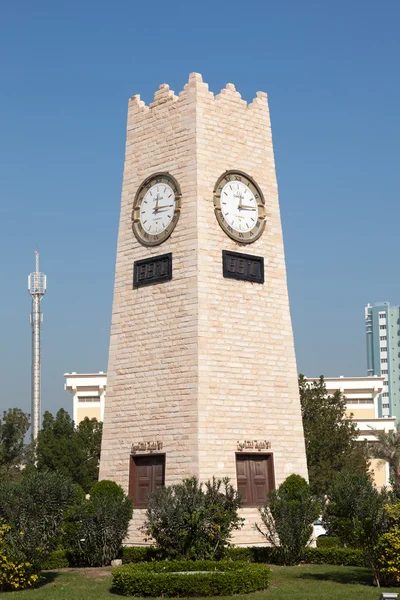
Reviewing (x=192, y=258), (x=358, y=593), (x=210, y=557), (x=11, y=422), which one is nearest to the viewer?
(x=358, y=593)

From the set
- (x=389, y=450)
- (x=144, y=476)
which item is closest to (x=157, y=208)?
(x=144, y=476)

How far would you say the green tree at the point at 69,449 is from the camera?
45.4 metres

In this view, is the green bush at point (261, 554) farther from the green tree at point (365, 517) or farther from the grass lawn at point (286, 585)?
the green tree at point (365, 517)

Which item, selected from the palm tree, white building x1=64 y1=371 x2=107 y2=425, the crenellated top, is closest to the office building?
white building x1=64 y1=371 x2=107 y2=425

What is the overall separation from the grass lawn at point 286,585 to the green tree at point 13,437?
23.7 metres

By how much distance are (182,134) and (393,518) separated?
13859 millimetres

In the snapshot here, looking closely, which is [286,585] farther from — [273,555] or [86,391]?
[86,391]

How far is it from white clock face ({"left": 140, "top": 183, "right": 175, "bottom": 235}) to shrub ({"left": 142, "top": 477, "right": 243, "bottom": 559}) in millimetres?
9068

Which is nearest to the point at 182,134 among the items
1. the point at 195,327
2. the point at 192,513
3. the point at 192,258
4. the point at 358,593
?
the point at 192,258

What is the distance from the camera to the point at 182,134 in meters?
28.8

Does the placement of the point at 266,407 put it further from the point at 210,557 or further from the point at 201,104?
the point at 201,104

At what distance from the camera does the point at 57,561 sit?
25.9m

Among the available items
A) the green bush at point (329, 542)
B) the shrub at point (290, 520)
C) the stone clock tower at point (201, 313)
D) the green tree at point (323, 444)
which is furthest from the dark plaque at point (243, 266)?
the green tree at point (323, 444)

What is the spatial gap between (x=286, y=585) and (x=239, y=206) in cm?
1220
